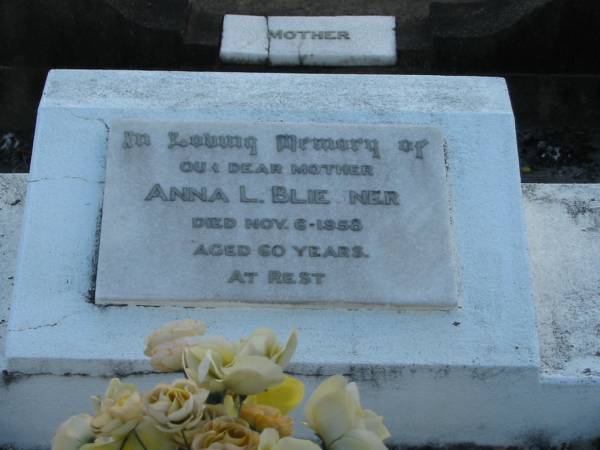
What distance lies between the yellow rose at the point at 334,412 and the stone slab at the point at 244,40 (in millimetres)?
3595

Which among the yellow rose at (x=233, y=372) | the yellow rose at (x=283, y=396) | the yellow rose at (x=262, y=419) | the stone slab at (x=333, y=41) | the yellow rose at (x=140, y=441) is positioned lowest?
the yellow rose at (x=140, y=441)

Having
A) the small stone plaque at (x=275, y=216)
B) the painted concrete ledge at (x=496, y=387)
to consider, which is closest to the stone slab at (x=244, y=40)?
the small stone plaque at (x=275, y=216)

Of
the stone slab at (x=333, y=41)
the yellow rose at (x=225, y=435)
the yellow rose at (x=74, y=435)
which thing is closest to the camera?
the yellow rose at (x=225, y=435)

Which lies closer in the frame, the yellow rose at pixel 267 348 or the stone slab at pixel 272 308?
the yellow rose at pixel 267 348

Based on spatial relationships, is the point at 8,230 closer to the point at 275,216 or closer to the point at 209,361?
the point at 275,216

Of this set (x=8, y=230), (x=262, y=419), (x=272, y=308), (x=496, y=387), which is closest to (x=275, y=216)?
(x=272, y=308)

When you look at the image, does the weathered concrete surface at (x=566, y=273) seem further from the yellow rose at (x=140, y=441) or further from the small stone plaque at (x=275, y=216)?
the yellow rose at (x=140, y=441)

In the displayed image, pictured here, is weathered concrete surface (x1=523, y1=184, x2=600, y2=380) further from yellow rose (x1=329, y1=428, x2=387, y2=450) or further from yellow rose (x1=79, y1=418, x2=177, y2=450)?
yellow rose (x1=79, y1=418, x2=177, y2=450)

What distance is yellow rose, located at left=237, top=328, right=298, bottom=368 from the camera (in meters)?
1.50

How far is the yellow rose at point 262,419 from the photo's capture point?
1.47m

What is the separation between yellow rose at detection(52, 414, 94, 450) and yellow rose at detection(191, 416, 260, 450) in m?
0.22

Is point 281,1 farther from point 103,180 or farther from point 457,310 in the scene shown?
point 457,310

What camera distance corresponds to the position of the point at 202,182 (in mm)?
2988

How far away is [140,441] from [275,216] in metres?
1.56
